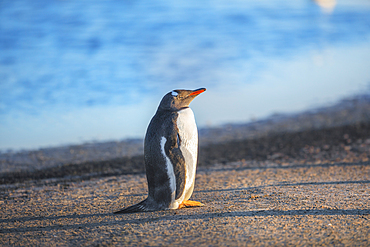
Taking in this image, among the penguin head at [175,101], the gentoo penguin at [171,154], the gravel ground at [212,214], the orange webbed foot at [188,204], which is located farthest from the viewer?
the orange webbed foot at [188,204]

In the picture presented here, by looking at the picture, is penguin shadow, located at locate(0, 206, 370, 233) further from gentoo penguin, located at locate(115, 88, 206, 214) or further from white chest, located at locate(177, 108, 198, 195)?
white chest, located at locate(177, 108, 198, 195)

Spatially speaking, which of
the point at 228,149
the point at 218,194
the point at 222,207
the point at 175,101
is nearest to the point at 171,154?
the point at 175,101

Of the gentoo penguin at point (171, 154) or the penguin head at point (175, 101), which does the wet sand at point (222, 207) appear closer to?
the gentoo penguin at point (171, 154)

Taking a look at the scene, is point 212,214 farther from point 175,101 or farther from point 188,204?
point 175,101

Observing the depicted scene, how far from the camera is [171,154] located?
15.1 feet

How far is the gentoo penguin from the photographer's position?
4.59 m

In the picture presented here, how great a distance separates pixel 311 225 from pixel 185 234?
1.34m

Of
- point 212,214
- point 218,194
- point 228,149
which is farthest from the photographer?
point 228,149

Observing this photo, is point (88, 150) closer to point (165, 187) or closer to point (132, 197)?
point (132, 197)

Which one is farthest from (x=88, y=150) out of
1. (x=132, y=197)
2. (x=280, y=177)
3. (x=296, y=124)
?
(x=296, y=124)

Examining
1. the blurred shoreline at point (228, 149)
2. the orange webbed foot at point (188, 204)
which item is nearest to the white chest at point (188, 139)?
the orange webbed foot at point (188, 204)

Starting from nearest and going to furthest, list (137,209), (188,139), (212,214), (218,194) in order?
(212,214)
(188,139)
(137,209)
(218,194)

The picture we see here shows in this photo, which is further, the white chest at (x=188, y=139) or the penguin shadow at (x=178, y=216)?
the white chest at (x=188, y=139)

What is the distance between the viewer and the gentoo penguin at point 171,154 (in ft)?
15.1
